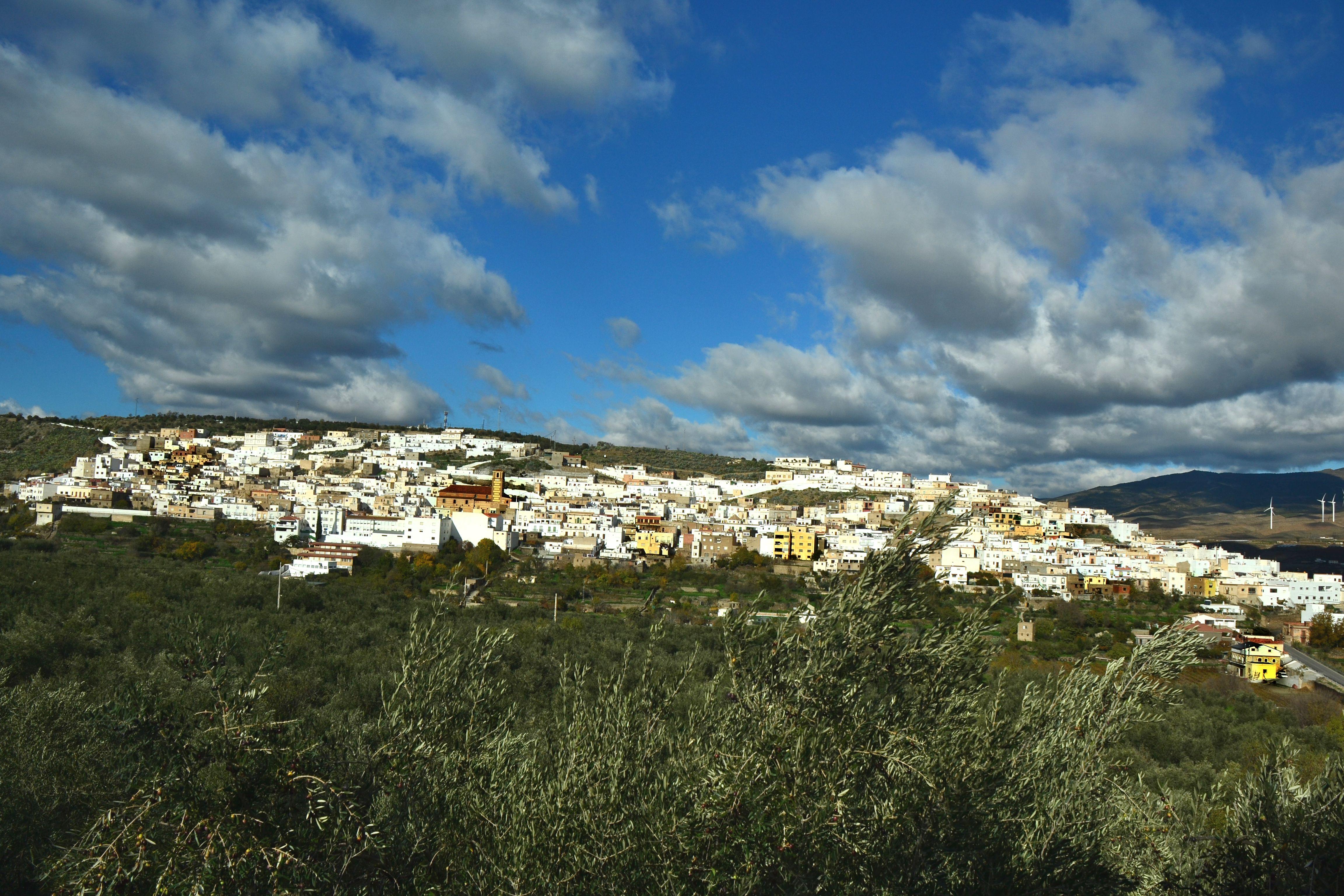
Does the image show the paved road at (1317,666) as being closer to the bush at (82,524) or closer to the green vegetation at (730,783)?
the green vegetation at (730,783)

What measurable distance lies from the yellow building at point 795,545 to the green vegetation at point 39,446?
67.1 meters

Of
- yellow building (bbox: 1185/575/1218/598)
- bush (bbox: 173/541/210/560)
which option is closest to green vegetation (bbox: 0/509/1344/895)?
bush (bbox: 173/541/210/560)

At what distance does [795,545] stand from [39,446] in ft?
280

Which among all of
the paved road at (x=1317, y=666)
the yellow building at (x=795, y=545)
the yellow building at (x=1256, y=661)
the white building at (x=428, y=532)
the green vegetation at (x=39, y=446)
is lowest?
the paved road at (x=1317, y=666)

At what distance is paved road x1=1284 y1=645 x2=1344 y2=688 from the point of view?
2927 cm

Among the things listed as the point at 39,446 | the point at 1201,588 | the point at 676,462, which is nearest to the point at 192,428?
the point at 39,446

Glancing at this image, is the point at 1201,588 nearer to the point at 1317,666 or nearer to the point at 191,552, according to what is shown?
the point at 1317,666

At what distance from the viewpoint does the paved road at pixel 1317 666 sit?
96.0 feet

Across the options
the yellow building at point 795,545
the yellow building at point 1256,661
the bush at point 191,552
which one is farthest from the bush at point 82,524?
the yellow building at point 1256,661

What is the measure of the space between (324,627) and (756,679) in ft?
66.7

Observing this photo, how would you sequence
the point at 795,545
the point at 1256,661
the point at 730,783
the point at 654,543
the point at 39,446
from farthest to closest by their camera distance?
the point at 39,446
the point at 795,545
the point at 654,543
the point at 1256,661
the point at 730,783

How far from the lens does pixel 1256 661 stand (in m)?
29.7

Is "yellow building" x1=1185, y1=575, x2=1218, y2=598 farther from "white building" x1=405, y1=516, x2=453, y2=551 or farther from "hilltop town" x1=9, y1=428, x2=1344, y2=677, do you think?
"white building" x1=405, y1=516, x2=453, y2=551

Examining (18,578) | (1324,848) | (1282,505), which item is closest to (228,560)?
(18,578)
